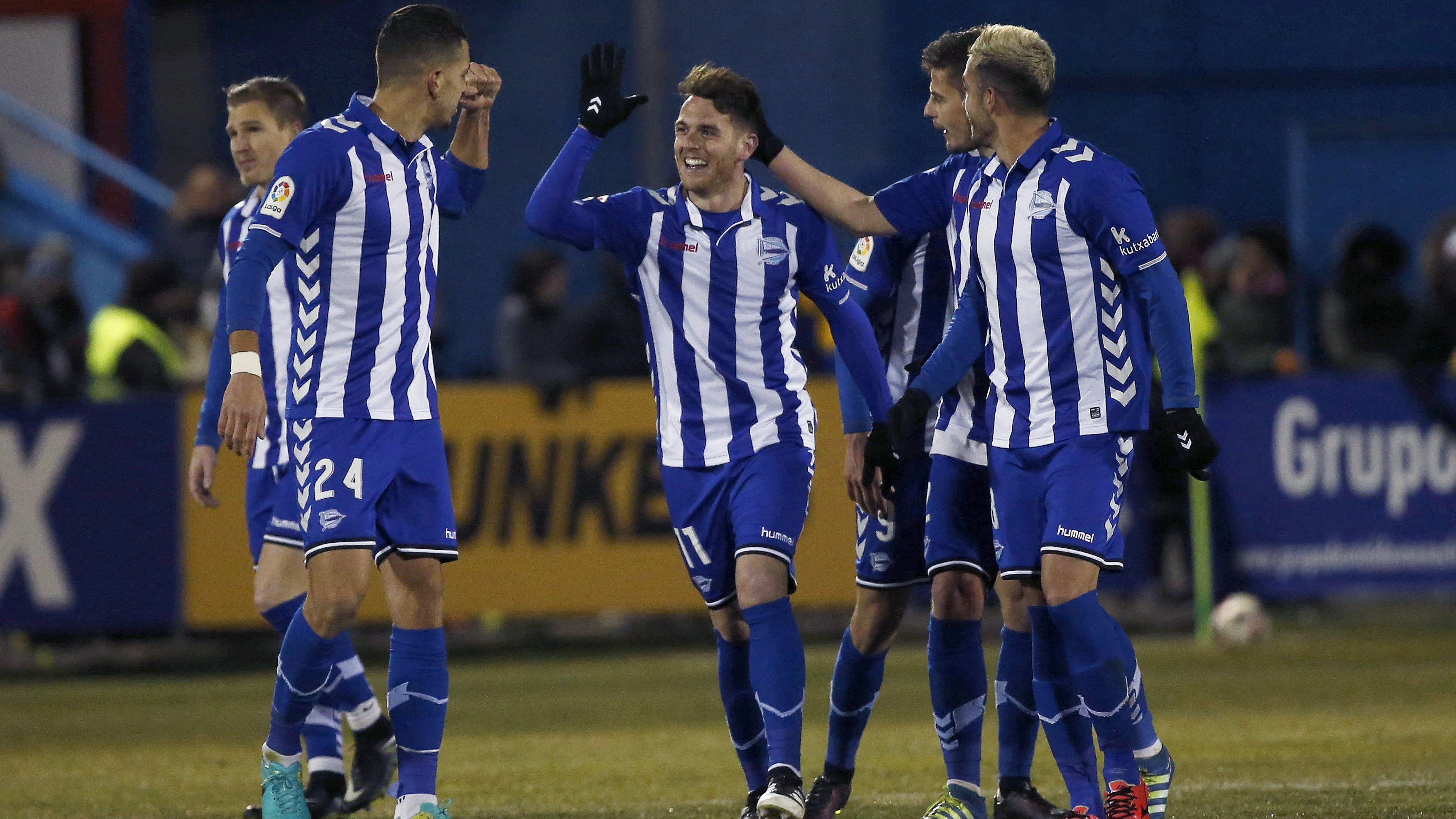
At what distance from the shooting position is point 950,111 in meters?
6.36

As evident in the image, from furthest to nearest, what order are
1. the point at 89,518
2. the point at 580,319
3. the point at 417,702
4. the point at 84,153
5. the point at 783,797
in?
the point at 84,153 → the point at 580,319 → the point at 89,518 → the point at 417,702 → the point at 783,797

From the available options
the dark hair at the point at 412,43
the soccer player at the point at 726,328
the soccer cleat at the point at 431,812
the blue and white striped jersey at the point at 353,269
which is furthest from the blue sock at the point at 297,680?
the dark hair at the point at 412,43

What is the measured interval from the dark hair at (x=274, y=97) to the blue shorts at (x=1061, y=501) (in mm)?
2769

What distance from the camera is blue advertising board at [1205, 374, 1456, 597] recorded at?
12219 mm

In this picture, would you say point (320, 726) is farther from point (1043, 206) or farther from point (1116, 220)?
point (1116, 220)

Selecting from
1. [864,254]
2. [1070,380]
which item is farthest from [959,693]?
[864,254]

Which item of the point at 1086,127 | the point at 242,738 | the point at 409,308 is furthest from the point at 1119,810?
the point at 1086,127

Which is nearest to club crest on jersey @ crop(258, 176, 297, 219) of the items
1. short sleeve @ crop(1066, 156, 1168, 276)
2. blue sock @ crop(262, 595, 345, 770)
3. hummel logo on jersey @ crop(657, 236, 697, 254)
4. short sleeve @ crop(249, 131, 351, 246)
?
short sleeve @ crop(249, 131, 351, 246)

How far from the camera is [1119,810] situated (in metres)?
5.75

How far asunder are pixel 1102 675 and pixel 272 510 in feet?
9.64

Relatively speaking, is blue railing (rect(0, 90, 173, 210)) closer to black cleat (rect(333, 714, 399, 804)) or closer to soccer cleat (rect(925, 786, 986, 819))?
black cleat (rect(333, 714, 399, 804))

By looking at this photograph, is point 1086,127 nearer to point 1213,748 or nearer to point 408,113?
point 1213,748

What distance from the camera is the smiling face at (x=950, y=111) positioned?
6336mm

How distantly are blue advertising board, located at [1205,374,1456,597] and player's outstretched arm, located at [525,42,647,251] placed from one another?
6.87 metres
